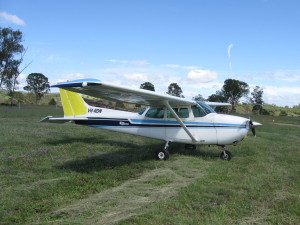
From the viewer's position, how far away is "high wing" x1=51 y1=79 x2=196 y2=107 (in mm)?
5911

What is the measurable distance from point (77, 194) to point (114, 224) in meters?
1.60

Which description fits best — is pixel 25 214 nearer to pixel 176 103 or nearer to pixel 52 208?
pixel 52 208

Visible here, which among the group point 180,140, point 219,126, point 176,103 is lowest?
point 180,140

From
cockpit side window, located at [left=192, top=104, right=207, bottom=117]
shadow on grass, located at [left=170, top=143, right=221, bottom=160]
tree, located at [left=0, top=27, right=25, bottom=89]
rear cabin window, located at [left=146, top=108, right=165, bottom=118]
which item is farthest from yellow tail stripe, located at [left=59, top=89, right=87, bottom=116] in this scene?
tree, located at [left=0, top=27, right=25, bottom=89]

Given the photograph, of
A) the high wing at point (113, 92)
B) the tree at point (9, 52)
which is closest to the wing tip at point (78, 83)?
the high wing at point (113, 92)

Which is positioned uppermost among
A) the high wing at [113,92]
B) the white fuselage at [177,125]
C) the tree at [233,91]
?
the tree at [233,91]

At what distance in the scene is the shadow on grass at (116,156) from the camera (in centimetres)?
718

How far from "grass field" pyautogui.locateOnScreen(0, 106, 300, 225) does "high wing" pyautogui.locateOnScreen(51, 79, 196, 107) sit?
6.26 feet

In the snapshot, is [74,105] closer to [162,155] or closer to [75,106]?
[75,106]

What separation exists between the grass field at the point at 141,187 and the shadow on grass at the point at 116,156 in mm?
28

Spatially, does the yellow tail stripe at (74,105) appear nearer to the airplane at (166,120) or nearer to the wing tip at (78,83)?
the airplane at (166,120)

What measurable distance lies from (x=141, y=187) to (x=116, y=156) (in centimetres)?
322

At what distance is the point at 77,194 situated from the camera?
16.7 ft

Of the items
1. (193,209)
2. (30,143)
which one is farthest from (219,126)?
(30,143)
